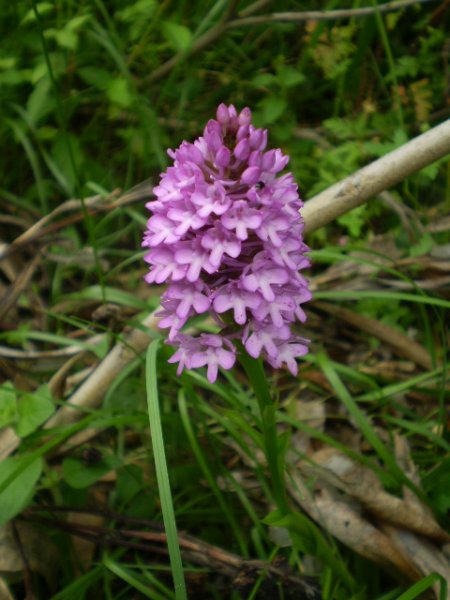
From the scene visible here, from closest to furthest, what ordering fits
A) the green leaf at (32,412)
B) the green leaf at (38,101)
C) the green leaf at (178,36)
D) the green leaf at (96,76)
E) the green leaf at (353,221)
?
the green leaf at (32,412) → the green leaf at (353,221) → the green leaf at (178,36) → the green leaf at (38,101) → the green leaf at (96,76)

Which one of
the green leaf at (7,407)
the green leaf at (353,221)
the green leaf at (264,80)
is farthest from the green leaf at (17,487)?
the green leaf at (264,80)

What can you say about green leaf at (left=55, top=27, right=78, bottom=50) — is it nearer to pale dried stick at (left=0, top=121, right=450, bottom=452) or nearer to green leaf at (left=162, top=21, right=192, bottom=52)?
green leaf at (left=162, top=21, right=192, bottom=52)

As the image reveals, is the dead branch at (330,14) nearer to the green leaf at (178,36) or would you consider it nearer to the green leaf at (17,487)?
the green leaf at (178,36)

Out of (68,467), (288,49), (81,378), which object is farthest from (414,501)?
(288,49)

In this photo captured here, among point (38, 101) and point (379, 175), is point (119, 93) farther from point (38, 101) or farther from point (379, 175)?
point (379, 175)

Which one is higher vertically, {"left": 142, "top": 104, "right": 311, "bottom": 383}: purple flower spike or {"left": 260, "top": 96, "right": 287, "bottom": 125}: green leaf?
{"left": 260, "top": 96, "right": 287, "bottom": 125}: green leaf

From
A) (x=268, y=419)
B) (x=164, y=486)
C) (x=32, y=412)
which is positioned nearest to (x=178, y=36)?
(x=32, y=412)

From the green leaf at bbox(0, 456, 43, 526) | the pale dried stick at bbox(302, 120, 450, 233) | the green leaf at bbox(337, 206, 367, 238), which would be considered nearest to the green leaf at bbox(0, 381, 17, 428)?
the green leaf at bbox(0, 456, 43, 526)
